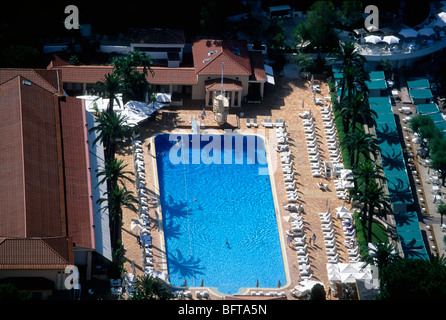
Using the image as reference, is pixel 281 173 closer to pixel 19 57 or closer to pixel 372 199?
pixel 372 199

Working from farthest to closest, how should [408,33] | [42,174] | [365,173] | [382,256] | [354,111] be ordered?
[408,33]
[354,111]
[365,173]
[42,174]
[382,256]

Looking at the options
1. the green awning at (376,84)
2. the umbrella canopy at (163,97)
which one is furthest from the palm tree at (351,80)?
the umbrella canopy at (163,97)

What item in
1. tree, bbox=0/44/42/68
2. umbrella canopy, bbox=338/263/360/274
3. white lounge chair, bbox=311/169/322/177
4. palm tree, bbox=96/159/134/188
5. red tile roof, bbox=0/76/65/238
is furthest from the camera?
tree, bbox=0/44/42/68

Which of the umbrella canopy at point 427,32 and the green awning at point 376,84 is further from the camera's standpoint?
the umbrella canopy at point 427,32

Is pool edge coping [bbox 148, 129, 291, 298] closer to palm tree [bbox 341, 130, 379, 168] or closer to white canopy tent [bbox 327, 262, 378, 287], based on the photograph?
white canopy tent [bbox 327, 262, 378, 287]

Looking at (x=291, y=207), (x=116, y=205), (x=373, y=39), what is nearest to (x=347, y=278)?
(x=291, y=207)

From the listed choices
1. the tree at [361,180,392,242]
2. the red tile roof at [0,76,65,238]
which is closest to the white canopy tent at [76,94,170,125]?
the red tile roof at [0,76,65,238]

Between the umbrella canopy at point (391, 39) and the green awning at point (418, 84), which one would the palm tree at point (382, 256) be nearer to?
the green awning at point (418, 84)
